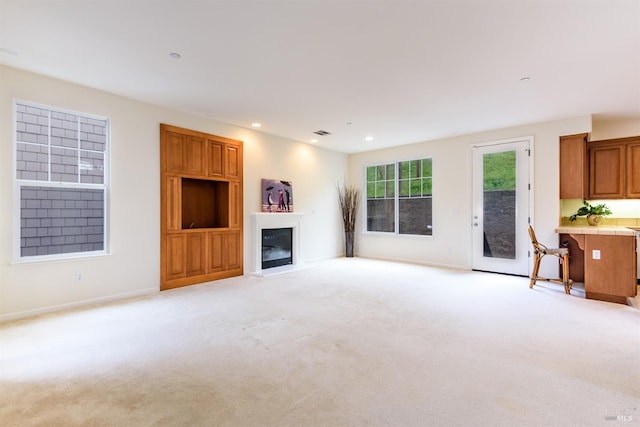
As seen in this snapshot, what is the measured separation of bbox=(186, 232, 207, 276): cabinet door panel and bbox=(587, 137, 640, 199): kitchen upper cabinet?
657cm

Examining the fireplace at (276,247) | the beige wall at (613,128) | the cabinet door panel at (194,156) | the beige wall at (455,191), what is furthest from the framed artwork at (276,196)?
the beige wall at (613,128)

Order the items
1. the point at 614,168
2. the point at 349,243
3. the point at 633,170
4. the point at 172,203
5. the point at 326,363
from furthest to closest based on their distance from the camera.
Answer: the point at 349,243
the point at 614,168
the point at 633,170
the point at 172,203
the point at 326,363

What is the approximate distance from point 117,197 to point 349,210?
5133 millimetres

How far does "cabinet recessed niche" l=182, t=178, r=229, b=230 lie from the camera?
529cm

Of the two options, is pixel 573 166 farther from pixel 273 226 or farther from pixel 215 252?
pixel 215 252

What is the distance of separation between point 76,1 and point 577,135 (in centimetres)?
655

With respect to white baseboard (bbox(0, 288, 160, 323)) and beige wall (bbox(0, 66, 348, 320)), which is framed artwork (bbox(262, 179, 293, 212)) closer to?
beige wall (bbox(0, 66, 348, 320))

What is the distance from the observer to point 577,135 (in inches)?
195

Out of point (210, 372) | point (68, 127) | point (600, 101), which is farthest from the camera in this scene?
point (600, 101)

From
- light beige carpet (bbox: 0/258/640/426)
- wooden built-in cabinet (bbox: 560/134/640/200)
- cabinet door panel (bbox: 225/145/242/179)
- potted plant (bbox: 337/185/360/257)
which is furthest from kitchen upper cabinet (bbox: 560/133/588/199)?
cabinet door panel (bbox: 225/145/242/179)

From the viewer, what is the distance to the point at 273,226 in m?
6.09

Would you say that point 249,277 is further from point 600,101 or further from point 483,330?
point 600,101

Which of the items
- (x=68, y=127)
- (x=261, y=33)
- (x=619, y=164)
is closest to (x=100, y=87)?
(x=68, y=127)

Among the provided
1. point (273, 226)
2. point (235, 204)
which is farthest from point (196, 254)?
point (273, 226)
